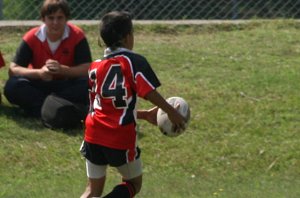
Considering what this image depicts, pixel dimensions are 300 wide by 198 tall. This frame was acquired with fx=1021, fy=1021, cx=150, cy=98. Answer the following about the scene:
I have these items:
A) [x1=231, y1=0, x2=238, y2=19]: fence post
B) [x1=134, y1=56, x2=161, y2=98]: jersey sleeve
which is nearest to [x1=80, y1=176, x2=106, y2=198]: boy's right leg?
[x1=134, y1=56, x2=161, y2=98]: jersey sleeve

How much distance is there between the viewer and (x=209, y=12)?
42.8 ft

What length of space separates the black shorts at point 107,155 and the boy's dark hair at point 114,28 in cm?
63

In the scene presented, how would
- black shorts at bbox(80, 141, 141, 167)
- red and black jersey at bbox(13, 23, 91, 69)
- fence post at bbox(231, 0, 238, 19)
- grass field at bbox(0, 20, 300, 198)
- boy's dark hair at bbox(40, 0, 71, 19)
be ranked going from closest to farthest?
black shorts at bbox(80, 141, 141, 167)
grass field at bbox(0, 20, 300, 198)
boy's dark hair at bbox(40, 0, 71, 19)
red and black jersey at bbox(13, 23, 91, 69)
fence post at bbox(231, 0, 238, 19)

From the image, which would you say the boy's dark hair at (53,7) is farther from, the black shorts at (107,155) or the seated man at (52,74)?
the black shorts at (107,155)

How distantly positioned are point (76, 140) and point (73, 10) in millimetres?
4444

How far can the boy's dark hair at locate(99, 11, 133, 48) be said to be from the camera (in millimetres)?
6039

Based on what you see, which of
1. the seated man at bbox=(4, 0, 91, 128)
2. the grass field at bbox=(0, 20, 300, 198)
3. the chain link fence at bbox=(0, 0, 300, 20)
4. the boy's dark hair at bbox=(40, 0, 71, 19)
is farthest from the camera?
the chain link fence at bbox=(0, 0, 300, 20)

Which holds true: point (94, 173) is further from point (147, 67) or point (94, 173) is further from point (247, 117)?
point (247, 117)

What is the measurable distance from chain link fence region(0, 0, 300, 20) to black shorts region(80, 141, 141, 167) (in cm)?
673

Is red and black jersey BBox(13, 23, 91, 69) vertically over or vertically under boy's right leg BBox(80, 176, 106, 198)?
under

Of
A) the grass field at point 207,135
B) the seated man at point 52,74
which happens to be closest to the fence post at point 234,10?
the grass field at point 207,135

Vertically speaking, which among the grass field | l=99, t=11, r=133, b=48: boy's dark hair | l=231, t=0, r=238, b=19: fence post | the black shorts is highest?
l=99, t=11, r=133, b=48: boy's dark hair

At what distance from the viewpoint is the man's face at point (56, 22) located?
8698 mm

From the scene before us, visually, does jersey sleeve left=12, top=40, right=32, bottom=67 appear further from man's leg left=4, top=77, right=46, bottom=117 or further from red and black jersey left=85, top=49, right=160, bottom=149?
red and black jersey left=85, top=49, right=160, bottom=149
